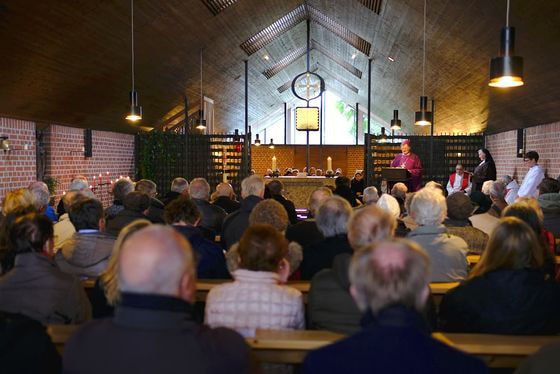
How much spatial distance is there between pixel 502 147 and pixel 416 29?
12.6 ft

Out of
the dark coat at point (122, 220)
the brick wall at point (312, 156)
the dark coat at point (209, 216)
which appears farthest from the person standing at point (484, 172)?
the brick wall at point (312, 156)

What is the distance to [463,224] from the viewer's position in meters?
4.84

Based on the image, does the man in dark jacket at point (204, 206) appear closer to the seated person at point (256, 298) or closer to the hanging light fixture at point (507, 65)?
the hanging light fixture at point (507, 65)

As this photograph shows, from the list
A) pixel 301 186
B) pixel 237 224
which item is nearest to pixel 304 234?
pixel 237 224

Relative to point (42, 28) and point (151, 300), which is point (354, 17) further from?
point (151, 300)

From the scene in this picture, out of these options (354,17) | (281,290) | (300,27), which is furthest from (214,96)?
(281,290)

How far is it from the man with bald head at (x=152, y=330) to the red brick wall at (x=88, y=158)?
9.04 m

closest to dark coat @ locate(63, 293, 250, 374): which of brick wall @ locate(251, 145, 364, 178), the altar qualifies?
the altar

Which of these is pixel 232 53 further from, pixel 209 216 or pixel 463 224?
pixel 463 224

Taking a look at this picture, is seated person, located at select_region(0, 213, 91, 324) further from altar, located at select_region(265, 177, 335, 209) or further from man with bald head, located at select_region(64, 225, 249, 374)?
altar, located at select_region(265, 177, 335, 209)

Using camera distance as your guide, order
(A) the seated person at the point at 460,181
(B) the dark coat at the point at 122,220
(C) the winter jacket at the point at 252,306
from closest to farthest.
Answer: (C) the winter jacket at the point at 252,306
(B) the dark coat at the point at 122,220
(A) the seated person at the point at 460,181

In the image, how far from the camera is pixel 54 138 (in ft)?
34.4

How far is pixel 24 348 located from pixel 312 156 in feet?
73.5

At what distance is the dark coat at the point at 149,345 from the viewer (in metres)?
1.74
